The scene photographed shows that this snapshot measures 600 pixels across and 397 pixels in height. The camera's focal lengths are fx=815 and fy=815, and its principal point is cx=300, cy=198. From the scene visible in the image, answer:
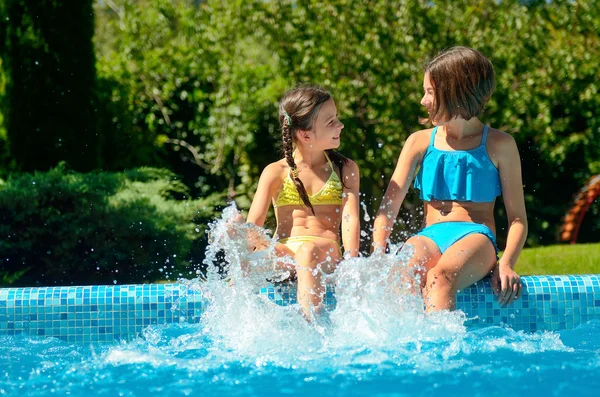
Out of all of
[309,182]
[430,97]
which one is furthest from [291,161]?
[430,97]

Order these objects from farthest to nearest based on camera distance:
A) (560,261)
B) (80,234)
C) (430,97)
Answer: (560,261), (80,234), (430,97)

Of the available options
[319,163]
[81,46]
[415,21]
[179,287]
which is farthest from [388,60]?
[179,287]

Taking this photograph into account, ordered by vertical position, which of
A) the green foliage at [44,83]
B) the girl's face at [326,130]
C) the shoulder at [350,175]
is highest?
the green foliage at [44,83]

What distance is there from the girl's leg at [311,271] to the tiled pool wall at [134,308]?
57 cm

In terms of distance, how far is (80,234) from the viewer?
19.4ft

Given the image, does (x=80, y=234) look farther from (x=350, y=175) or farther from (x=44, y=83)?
(x=350, y=175)

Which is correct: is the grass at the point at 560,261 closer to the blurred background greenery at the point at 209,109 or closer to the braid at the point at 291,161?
the blurred background greenery at the point at 209,109

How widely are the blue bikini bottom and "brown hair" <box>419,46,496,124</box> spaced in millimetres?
516

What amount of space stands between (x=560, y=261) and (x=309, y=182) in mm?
3465

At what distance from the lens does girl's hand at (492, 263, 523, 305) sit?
3723mm

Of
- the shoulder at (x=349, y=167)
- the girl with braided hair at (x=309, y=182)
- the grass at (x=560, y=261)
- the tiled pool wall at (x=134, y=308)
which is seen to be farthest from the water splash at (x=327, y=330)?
the grass at (x=560, y=261)

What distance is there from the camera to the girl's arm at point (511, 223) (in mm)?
3744

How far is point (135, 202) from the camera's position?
6.26 meters

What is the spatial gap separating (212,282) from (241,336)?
1.19 feet
